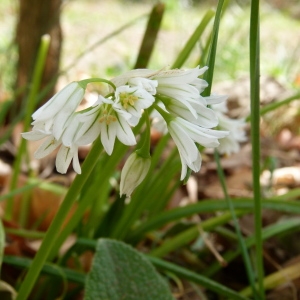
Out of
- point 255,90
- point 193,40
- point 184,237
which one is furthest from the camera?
point 184,237

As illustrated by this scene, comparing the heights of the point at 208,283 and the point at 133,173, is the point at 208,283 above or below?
below

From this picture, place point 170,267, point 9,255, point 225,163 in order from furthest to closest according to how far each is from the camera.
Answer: point 225,163 < point 9,255 < point 170,267

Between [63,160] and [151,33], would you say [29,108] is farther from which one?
[63,160]

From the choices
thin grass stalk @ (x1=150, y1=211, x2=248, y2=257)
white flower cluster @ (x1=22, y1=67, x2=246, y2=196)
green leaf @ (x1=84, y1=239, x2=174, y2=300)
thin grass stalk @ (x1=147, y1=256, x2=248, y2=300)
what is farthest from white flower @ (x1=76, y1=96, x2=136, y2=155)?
thin grass stalk @ (x1=150, y1=211, x2=248, y2=257)

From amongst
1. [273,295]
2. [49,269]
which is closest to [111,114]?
[49,269]

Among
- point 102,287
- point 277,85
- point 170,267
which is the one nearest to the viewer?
point 102,287

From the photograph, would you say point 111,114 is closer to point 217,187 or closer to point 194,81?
point 194,81

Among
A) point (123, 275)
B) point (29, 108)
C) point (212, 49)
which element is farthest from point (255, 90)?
point (29, 108)
